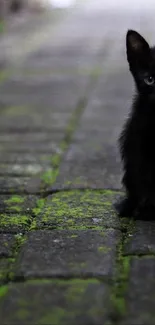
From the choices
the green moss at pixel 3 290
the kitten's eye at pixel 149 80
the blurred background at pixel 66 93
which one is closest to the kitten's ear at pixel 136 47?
the kitten's eye at pixel 149 80

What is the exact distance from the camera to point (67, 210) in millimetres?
2957

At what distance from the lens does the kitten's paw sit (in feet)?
9.41

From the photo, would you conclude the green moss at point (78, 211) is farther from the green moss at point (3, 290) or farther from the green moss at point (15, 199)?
the green moss at point (3, 290)

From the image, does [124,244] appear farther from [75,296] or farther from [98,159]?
[98,159]

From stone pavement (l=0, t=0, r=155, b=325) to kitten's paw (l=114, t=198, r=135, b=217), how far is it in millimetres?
35

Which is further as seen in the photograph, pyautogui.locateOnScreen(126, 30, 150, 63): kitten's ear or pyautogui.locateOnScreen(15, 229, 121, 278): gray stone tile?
pyautogui.locateOnScreen(126, 30, 150, 63): kitten's ear

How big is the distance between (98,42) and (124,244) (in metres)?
7.69

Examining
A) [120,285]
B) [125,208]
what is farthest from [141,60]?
[120,285]

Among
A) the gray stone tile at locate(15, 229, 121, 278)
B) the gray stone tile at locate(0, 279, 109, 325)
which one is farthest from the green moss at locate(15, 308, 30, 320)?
the gray stone tile at locate(15, 229, 121, 278)

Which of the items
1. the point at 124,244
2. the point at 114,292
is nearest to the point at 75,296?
the point at 114,292

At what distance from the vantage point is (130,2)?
1820 centimetres

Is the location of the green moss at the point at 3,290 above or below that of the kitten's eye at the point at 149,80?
below

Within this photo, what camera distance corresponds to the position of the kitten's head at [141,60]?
109 inches

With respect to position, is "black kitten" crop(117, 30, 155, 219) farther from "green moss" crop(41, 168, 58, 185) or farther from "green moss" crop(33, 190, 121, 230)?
"green moss" crop(41, 168, 58, 185)
